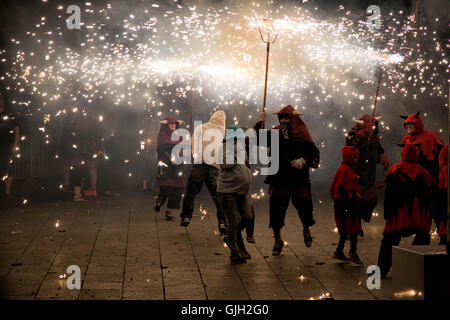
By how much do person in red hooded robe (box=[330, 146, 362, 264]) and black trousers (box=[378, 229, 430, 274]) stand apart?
0.64 m

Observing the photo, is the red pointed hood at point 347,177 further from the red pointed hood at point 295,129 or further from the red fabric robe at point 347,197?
the red pointed hood at point 295,129

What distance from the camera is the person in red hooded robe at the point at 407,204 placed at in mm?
7012

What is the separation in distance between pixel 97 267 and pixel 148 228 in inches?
113

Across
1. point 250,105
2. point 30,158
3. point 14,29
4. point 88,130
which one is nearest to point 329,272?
point 88,130

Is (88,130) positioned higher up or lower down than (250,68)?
lower down

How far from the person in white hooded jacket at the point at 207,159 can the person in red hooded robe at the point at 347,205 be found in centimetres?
207

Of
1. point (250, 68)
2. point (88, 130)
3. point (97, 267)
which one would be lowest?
point (97, 267)

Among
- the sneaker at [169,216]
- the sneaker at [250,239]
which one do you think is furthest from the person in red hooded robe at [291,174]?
the sneaker at [169,216]

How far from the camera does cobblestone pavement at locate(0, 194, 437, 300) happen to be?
6.48 metres

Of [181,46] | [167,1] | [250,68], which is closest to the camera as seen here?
[167,1]

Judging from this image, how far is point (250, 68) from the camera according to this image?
1848 cm

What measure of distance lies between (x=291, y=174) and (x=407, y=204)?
6.08 feet

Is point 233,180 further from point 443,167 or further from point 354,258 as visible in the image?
point 443,167

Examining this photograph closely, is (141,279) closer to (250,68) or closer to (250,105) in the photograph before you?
(250,68)
